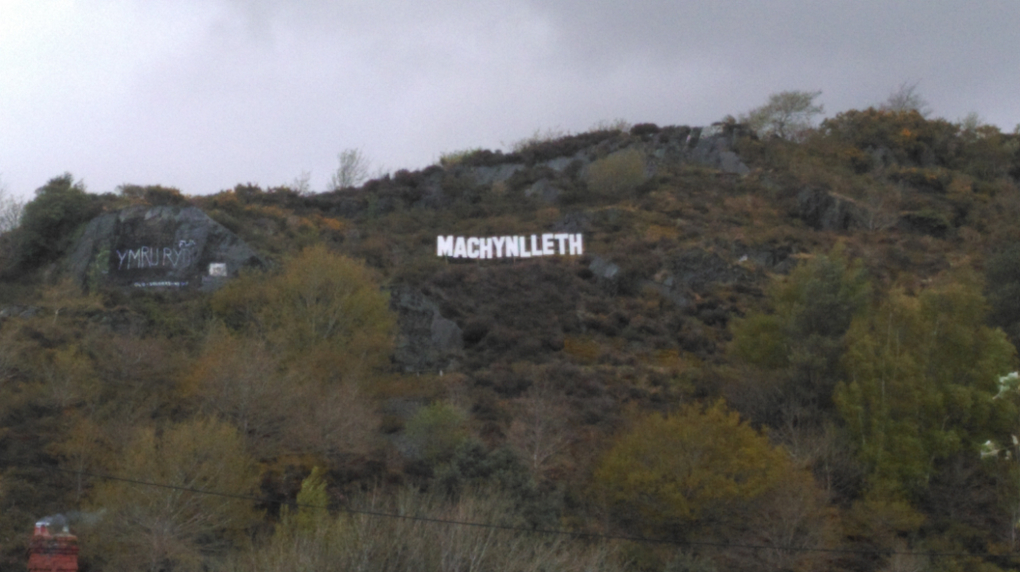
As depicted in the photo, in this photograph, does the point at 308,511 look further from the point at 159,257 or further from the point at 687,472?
the point at 159,257

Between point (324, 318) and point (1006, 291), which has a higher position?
point (1006, 291)

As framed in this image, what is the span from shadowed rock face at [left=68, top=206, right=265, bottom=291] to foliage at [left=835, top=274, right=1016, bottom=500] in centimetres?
3623

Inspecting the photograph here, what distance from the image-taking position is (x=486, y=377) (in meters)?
50.4

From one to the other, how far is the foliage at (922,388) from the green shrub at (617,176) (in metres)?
46.7

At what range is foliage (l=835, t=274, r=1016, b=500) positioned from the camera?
37.2m

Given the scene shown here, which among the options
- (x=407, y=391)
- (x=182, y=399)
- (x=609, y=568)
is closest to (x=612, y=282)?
(x=407, y=391)

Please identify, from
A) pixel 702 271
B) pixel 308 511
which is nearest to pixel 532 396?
pixel 308 511

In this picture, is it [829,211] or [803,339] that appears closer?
[803,339]

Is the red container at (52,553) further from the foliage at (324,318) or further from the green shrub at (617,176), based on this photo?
the green shrub at (617,176)

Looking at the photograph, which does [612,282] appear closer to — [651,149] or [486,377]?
[486,377]

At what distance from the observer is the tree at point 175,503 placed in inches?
1002

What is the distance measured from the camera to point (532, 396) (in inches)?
1631

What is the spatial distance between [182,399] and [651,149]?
6758 cm

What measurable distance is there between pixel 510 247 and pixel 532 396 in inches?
1305
